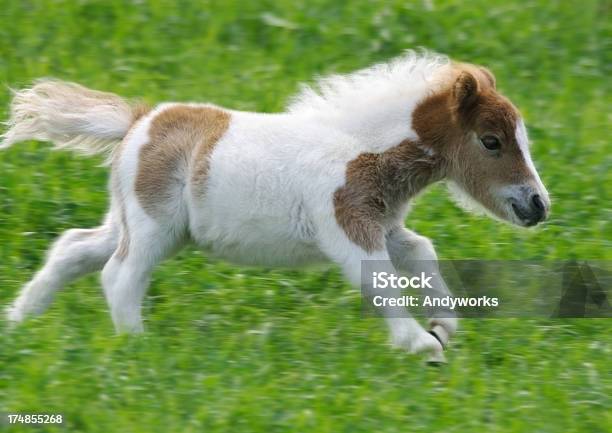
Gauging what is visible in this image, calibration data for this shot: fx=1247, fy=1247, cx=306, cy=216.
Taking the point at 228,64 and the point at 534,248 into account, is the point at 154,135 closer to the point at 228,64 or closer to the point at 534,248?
the point at 534,248

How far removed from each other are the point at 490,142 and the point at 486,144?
0.02 m

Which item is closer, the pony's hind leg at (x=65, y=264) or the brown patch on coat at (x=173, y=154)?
the brown patch on coat at (x=173, y=154)

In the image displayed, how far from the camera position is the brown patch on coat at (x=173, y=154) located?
6.25m

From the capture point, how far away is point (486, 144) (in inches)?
246

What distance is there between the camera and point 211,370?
5676 millimetres

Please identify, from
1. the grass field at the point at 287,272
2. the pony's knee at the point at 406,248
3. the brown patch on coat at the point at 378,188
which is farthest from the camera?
the pony's knee at the point at 406,248

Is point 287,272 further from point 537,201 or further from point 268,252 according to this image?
point 537,201

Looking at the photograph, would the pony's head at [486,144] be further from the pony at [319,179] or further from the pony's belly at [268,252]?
the pony's belly at [268,252]

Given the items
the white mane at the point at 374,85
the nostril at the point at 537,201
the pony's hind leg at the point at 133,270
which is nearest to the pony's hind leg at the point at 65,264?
the pony's hind leg at the point at 133,270

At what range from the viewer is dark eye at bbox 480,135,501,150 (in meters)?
6.24

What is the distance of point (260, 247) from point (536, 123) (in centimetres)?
391

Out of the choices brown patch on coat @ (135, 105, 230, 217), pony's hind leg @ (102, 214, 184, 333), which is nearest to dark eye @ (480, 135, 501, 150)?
brown patch on coat @ (135, 105, 230, 217)

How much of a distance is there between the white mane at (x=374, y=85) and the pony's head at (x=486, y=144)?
17 centimetres

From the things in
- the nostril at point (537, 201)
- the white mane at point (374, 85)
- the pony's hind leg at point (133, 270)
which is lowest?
the pony's hind leg at point (133, 270)
